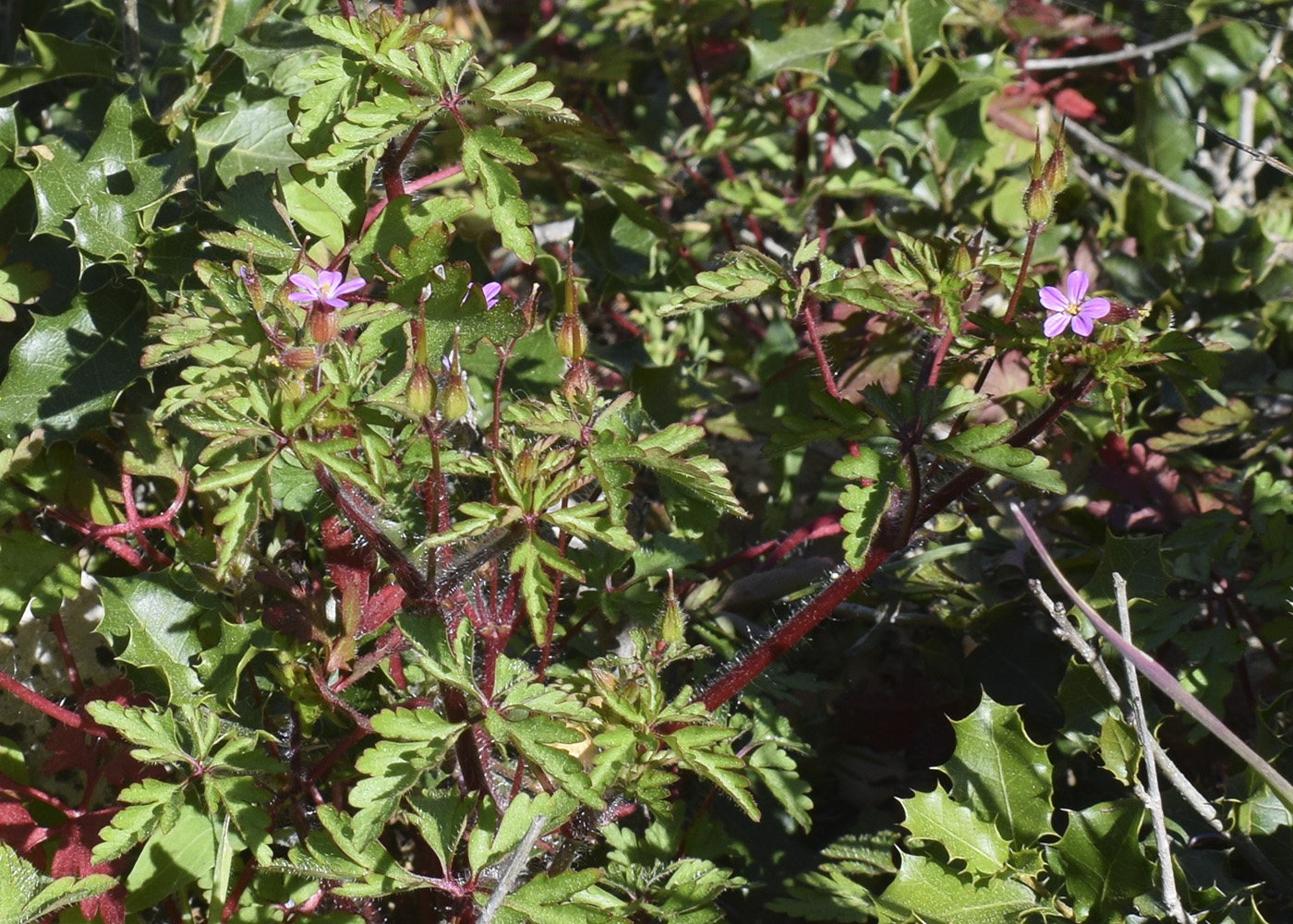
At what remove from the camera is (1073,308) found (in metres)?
1.55

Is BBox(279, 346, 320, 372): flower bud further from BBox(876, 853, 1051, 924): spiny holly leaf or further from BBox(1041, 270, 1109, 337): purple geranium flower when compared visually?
BBox(876, 853, 1051, 924): spiny holly leaf

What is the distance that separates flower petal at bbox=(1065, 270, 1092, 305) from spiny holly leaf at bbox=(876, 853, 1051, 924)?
0.85 metres

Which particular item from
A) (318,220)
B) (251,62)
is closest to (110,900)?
(318,220)

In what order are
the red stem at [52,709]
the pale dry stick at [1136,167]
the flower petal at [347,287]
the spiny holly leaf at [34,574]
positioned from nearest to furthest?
the flower petal at [347,287] < the red stem at [52,709] < the spiny holly leaf at [34,574] < the pale dry stick at [1136,167]

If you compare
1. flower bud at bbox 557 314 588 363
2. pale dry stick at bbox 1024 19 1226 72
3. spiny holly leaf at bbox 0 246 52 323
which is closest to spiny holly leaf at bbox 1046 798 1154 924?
flower bud at bbox 557 314 588 363

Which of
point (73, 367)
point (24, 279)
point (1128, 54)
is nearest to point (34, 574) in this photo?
point (73, 367)

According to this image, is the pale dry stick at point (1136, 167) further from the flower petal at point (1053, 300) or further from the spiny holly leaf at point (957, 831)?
the spiny holly leaf at point (957, 831)

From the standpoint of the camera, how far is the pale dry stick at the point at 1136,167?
2879 millimetres

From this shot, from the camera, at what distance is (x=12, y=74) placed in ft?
6.99

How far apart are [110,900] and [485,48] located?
8.99 ft

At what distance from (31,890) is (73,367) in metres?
0.88

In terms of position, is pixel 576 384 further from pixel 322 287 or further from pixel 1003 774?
pixel 1003 774

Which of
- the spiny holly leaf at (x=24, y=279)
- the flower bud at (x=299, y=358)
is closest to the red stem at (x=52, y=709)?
the spiny holly leaf at (x=24, y=279)

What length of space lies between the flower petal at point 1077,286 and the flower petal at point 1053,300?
0.04 feet
